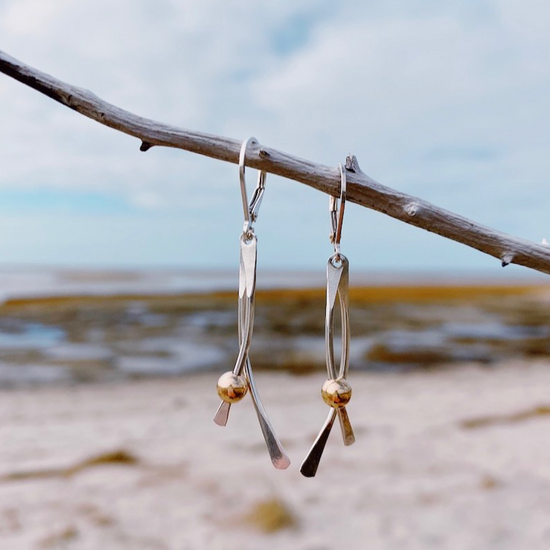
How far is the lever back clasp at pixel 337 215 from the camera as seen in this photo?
92cm

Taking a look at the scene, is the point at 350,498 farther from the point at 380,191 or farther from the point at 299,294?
the point at 299,294

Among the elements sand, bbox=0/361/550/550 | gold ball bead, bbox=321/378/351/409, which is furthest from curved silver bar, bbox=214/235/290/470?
sand, bbox=0/361/550/550

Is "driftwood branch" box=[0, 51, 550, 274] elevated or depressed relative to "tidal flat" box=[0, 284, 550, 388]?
elevated

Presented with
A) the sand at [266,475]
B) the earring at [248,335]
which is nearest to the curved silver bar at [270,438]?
the earring at [248,335]

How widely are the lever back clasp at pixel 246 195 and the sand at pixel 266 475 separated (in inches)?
101

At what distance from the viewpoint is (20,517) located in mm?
3262

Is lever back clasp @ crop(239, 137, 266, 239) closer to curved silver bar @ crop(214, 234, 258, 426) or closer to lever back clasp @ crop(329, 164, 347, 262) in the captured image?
curved silver bar @ crop(214, 234, 258, 426)

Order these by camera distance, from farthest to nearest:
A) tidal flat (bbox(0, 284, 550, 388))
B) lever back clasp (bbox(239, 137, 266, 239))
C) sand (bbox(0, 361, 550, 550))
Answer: tidal flat (bbox(0, 284, 550, 388)), sand (bbox(0, 361, 550, 550)), lever back clasp (bbox(239, 137, 266, 239))

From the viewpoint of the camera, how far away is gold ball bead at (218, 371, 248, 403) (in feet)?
3.11

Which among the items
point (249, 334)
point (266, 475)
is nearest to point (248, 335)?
point (249, 334)

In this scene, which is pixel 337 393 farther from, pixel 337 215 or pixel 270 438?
pixel 337 215

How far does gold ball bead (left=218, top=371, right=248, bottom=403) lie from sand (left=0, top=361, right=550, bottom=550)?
7.88 feet

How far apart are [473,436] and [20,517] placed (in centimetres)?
342

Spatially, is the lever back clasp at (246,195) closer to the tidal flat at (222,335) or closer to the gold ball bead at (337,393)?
the gold ball bead at (337,393)
